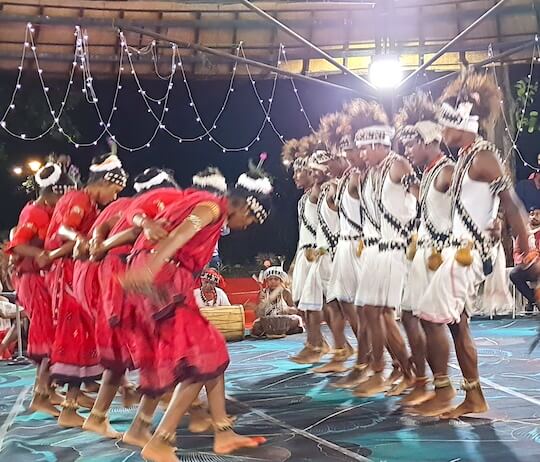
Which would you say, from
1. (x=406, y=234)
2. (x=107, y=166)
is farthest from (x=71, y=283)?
(x=406, y=234)

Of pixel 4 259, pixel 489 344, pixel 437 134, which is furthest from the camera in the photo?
pixel 4 259

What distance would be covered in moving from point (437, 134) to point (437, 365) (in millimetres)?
1203

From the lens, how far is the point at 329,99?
11836 millimetres

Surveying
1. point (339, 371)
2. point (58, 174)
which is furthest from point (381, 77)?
point (58, 174)

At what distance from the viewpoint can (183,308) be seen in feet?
9.86

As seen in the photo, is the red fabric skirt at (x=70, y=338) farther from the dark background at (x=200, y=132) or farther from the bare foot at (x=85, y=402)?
the dark background at (x=200, y=132)

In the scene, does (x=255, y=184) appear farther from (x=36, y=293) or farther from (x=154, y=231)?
(x=36, y=293)

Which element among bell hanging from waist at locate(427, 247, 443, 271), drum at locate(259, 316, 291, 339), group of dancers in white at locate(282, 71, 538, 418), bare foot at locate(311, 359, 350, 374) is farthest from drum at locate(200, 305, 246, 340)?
bell hanging from waist at locate(427, 247, 443, 271)

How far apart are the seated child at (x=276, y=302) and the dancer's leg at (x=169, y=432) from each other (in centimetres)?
527

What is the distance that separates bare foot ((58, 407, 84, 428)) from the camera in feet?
12.5

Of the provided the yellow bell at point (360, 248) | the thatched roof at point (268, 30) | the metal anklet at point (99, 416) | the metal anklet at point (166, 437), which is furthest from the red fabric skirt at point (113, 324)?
the thatched roof at point (268, 30)

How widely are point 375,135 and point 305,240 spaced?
4.68ft

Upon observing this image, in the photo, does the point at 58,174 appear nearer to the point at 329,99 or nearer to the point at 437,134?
the point at 437,134

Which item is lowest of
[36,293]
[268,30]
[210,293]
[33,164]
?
[210,293]
